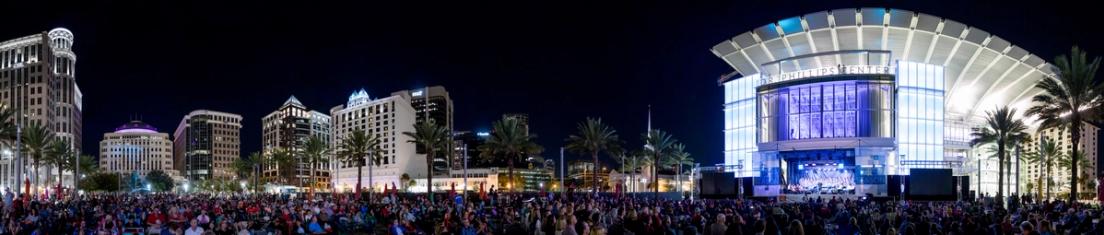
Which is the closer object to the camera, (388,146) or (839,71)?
(839,71)

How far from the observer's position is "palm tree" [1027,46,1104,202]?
41.0 metres

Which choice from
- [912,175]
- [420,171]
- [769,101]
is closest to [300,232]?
[912,175]

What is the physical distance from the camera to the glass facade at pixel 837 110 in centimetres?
6550

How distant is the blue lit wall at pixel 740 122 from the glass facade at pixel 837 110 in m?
5.85

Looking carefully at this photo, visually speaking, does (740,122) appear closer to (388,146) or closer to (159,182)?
Result: (388,146)

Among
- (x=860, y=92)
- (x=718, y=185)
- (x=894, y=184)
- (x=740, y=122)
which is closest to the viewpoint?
(x=894, y=184)


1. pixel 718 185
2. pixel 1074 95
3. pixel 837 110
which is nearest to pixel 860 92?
pixel 837 110

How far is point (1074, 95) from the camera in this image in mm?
41656

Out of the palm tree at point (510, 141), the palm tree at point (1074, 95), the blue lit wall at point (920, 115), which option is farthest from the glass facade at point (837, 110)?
the palm tree at point (1074, 95)

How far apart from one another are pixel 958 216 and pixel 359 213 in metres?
19.0

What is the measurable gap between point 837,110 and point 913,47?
8.50 meters

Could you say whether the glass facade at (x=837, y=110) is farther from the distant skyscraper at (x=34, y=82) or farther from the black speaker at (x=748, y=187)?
the distant skyscraper at (x=34, y=82)

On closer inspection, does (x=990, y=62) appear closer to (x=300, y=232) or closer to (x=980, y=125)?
(x=980, y=125)

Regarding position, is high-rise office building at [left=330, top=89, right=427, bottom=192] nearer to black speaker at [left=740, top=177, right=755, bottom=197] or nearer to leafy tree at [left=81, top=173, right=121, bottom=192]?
leafy tree at [left=81, top=173, right=121, bottom=192]
